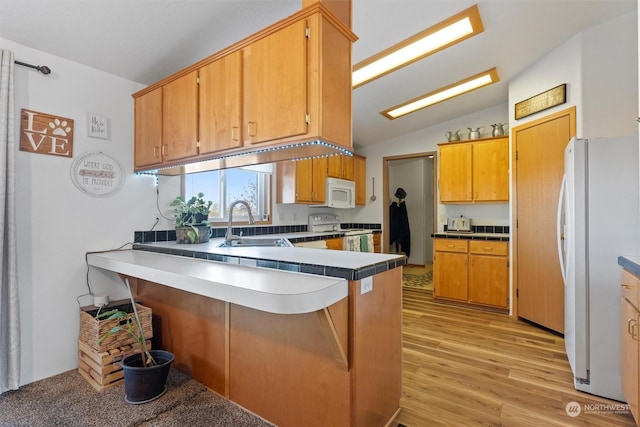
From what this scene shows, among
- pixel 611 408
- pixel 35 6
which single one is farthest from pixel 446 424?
pixel 35 6

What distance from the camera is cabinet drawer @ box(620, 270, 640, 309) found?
1532 millimetres

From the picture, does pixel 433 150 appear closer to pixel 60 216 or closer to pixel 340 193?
pixel 340 193

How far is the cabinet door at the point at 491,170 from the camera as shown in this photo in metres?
3.85

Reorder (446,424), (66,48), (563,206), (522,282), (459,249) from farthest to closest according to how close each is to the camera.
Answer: (459,249) < (522,282) < (563,206) < (66,48) < (446,424)

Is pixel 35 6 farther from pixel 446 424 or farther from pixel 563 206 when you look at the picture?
pixel 563 206

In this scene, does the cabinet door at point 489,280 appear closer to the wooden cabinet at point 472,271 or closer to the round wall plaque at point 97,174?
the wooden cabinet at point 472,271

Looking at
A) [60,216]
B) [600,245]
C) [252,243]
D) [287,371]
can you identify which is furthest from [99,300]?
[600,245]

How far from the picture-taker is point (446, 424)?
1735 mm

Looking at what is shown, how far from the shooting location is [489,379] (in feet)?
7.17

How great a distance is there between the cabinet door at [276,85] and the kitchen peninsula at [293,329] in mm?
710

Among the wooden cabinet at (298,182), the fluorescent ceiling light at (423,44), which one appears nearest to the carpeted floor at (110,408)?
the wooden cabinet at (298,182)

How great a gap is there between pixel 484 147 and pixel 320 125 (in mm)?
3217

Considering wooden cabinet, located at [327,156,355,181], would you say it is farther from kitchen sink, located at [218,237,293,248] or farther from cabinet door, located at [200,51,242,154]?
cabinet door, located at [200,51,242,154]

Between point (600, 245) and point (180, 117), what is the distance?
2.95 m
